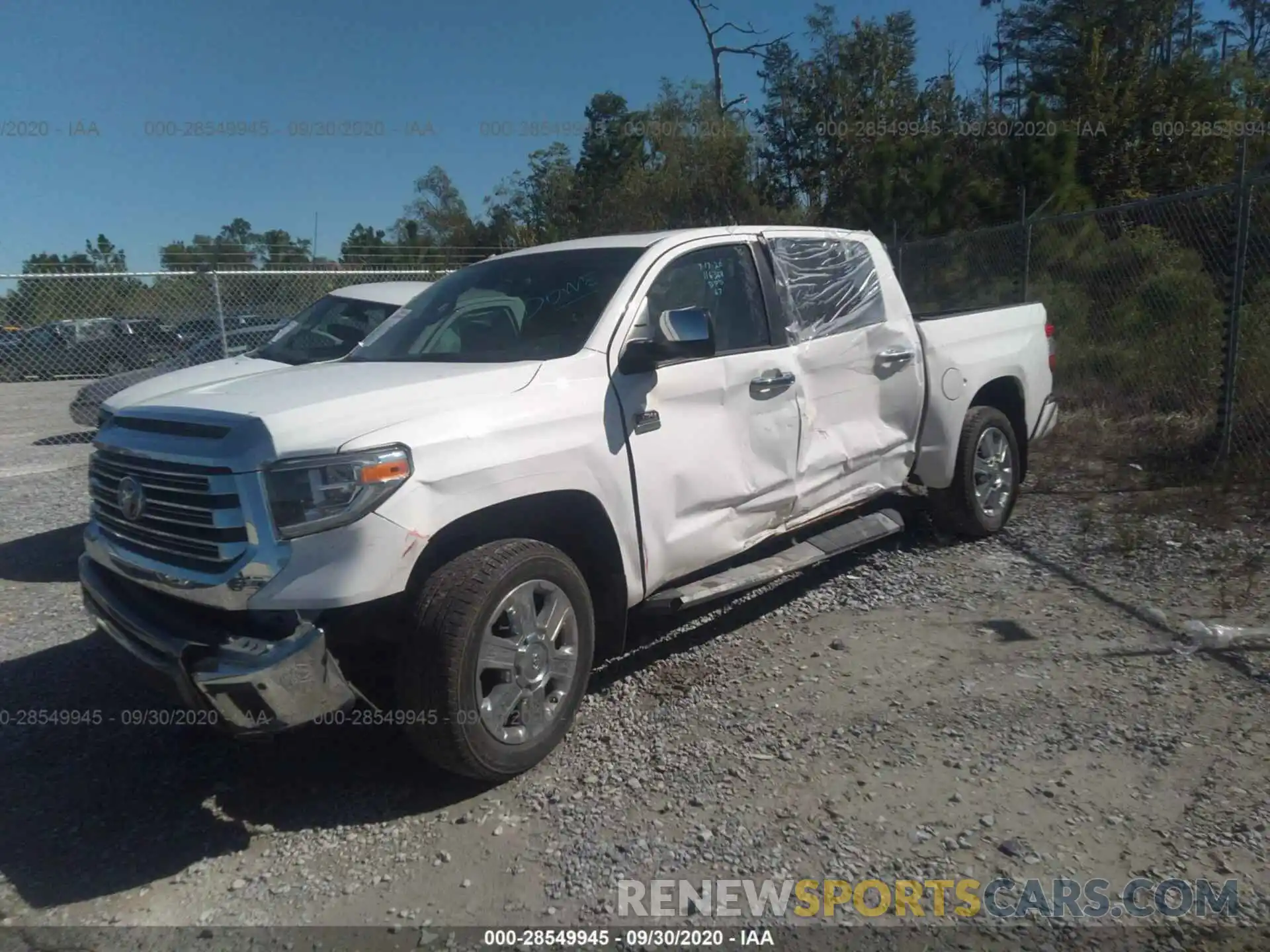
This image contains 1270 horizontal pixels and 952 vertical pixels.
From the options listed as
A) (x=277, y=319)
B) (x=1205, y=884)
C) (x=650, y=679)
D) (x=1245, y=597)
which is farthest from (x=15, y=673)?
(x=277, y=319)

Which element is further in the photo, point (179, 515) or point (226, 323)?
point (226, 323)

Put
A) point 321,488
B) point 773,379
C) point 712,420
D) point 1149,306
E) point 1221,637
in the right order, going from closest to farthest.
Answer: point 321,488
point 712,420
point 1221,637
point 773,379
point 1149,306

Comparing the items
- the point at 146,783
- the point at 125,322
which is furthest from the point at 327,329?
the point at 125,322

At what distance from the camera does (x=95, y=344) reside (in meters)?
15.1

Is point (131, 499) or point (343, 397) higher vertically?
point (343, 397)

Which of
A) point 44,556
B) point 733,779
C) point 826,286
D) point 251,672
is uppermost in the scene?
point 826,286

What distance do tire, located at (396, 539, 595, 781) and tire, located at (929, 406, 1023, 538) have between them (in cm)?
300

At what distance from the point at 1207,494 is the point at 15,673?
7.27 meters

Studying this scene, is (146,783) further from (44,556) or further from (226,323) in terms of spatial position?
(226,323)

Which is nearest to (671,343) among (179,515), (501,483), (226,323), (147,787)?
(501,483)

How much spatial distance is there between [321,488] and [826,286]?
315 centimetres

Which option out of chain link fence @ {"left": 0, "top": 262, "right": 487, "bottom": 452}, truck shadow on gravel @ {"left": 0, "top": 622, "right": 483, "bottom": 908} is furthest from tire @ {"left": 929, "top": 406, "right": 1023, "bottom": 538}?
chain link fence @ {"left": 0, "top": 262, "right": 487, "bottom": 452}

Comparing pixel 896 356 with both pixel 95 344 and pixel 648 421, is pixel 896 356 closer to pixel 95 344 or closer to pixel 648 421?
pixel 648 421

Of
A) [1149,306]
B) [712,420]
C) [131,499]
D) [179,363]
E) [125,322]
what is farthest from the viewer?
[125,322]
